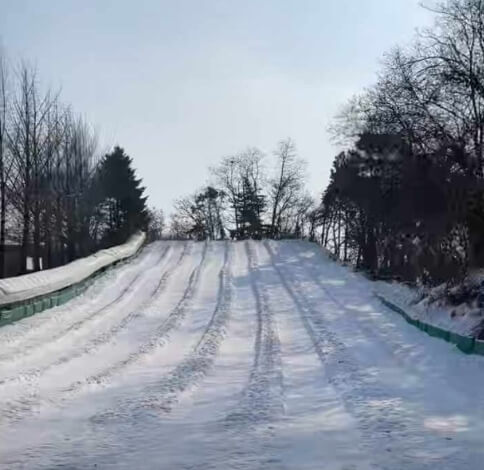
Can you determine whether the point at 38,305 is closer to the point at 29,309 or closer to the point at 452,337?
the point at 29,309

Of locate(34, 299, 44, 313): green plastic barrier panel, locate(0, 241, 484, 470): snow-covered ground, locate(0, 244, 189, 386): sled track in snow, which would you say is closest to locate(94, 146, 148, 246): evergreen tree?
locate(0, 244, 189, 386): sled track in snow

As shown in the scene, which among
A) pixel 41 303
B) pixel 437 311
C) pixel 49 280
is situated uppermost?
pixel 49 280

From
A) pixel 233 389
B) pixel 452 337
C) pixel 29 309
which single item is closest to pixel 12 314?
pixel 29 309

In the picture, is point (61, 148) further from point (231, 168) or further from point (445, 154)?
point (231, 168)

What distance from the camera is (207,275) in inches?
826

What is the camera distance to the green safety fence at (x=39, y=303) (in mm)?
11758

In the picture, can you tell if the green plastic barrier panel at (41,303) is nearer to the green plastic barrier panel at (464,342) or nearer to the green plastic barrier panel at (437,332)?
the green plastic barrier panel at (437,332)

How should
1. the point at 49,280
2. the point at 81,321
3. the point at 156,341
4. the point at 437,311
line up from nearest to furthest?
the point at 156,341 → the point at 437,311 → the point at 81,321 → the point at 49,280

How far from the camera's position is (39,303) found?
13.2 metres

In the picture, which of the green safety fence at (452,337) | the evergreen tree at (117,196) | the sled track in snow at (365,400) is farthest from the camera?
the evergreen tree at (117,196)

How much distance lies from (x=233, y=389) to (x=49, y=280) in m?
7.99

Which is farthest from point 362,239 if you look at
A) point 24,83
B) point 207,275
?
point 24,83

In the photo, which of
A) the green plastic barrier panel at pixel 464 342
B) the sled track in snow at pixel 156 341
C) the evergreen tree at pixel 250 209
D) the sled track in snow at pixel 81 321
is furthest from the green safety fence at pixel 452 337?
the evergreen tree at pixel 250 209

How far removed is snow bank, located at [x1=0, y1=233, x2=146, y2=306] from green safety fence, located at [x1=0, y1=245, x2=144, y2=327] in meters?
0.11
